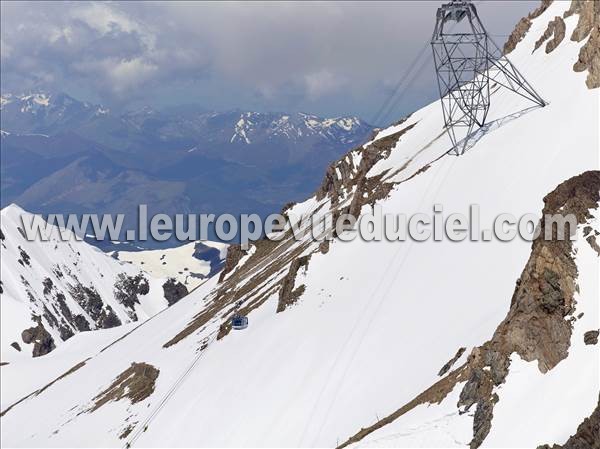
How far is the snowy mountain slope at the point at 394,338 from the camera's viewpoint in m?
23.4

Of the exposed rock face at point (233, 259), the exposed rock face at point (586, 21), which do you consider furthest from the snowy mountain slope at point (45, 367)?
the exposed rock face at point (586, 21)

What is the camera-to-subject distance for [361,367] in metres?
37.4

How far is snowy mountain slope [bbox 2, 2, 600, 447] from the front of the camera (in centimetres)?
2342

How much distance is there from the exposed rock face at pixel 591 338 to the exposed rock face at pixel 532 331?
2.13 feet

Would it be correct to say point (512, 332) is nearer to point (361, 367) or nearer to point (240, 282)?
point (361, 367)

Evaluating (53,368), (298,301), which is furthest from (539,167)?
(53,368)

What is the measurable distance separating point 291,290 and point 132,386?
23.6 metres

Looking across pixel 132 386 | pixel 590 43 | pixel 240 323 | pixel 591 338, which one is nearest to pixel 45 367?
pixel 132 386

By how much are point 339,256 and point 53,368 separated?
96.6 m

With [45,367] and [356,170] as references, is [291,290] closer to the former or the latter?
[356,170]

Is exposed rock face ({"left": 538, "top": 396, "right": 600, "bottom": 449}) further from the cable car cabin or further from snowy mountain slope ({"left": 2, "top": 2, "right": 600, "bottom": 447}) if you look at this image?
the cable car cabin

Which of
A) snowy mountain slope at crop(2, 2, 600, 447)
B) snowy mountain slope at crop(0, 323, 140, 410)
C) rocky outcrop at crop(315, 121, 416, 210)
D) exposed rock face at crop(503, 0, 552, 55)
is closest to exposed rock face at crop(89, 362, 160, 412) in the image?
snowy mountain slope at crop(2, 2, 600, 447)

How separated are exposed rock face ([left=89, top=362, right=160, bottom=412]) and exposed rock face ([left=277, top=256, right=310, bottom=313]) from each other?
16.7 m

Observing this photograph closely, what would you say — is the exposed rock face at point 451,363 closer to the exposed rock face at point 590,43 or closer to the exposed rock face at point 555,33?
the exposed rock face at point 590,43
